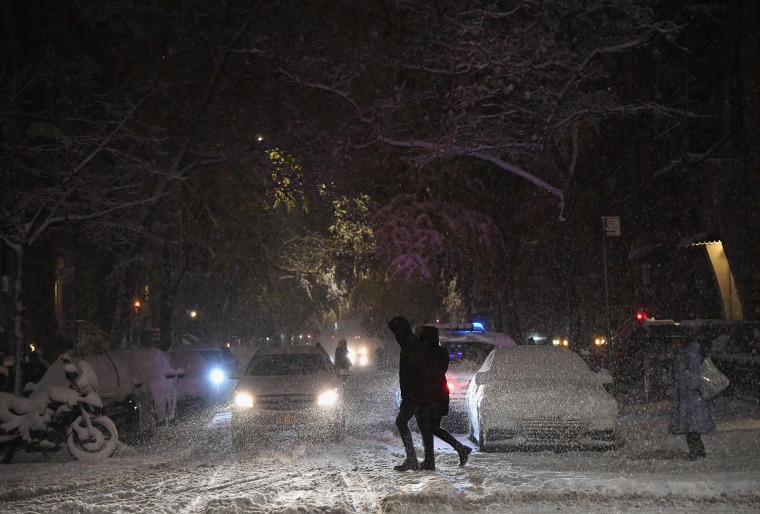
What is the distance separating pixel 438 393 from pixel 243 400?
4708mm

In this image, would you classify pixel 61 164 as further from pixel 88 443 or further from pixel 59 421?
pixel 88 443

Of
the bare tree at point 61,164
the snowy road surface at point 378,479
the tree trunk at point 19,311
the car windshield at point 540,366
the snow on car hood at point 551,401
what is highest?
the bare tree at point 61,164

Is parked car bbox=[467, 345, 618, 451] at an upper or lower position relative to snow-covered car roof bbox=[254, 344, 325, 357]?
lower

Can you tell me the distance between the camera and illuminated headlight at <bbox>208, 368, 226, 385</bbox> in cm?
2570

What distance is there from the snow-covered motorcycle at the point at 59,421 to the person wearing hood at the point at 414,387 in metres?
5.22

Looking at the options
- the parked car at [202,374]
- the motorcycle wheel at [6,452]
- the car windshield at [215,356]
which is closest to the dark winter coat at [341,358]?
the parked car at [202,374]

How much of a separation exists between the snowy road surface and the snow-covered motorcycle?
302 millimetres

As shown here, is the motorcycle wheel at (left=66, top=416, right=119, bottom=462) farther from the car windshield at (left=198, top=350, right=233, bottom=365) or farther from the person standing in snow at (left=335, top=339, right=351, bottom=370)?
the person standing in snow at (left=335, top=339, right=351, bottom=370)

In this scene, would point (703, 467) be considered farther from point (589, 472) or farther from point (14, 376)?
point (14, 376)

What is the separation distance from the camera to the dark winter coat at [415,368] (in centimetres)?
1145

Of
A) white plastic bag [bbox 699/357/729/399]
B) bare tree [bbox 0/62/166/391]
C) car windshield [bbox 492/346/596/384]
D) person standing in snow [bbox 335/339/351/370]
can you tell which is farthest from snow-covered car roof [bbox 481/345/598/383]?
person standing in snow [bbox 335/339/351/370]

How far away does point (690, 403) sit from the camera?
12188 mm

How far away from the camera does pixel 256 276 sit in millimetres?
40438

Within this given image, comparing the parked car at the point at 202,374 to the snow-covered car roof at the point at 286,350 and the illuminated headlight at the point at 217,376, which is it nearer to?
the illuminated headlight at the point at 217,376
